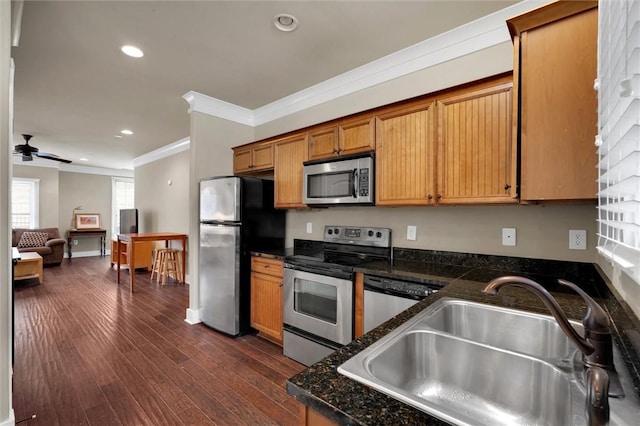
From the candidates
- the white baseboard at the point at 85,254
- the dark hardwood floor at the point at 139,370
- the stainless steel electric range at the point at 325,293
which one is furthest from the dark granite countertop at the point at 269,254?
the white baseboard at the point at 85,254

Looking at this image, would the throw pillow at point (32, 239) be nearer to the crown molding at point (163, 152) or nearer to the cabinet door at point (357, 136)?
the crown molding at point (163, 152)

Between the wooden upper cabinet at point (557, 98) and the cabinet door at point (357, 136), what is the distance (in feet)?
→ 3.49

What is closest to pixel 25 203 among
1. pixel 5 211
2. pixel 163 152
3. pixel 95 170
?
pixel 95 170

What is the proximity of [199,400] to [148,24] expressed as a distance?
269cm

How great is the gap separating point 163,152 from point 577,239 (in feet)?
22.2

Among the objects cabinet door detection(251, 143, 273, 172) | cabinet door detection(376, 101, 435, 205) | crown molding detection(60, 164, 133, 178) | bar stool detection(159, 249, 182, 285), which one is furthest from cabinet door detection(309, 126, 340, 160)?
crown molding detection(60, 164, 133, 178)

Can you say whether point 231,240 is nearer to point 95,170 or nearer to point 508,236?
point 508,236

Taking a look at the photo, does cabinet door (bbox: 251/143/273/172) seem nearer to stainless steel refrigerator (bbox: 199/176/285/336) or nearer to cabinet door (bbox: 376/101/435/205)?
stainless steel refrigerator (bbox: 199/176/285/336)

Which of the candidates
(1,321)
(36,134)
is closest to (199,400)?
(1,321)

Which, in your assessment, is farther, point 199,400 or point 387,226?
point 387,226

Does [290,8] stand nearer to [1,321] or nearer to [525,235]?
[525,235]

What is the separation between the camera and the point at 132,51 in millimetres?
2578

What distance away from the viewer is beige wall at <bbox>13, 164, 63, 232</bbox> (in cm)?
763

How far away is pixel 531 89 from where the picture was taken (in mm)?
1482
